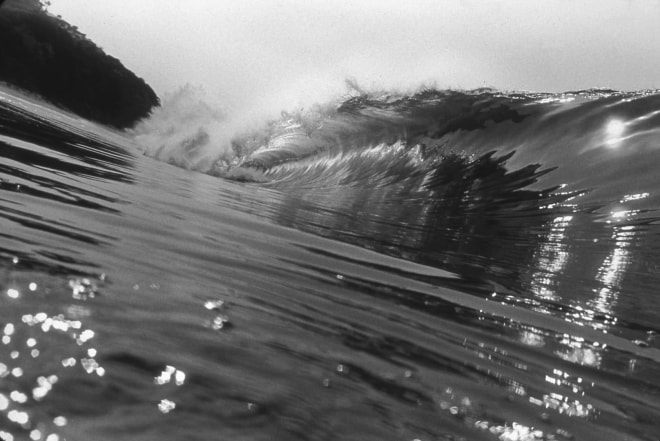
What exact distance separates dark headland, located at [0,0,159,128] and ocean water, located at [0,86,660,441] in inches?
549

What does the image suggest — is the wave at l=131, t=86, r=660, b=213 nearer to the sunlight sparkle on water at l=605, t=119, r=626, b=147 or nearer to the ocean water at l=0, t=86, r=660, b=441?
the sunlight sparkle on water at l=605, t=119, r=626, b=147

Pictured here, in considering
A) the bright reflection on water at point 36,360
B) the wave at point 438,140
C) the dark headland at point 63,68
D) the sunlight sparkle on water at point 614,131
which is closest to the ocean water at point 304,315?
the bright reflection on water at point 36,360

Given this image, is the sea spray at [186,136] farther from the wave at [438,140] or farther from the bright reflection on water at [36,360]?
the bright reflection on water at [36,360]

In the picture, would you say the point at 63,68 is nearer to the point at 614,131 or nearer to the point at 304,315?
the point at 614,131

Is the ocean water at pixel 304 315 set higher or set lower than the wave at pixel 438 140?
lower

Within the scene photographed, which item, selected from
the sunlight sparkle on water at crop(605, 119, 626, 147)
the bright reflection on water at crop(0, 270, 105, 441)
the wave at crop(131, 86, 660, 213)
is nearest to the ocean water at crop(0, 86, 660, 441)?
the bright reflection on water at crop(0, 270, 105, 441)

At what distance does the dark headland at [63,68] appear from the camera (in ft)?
67.0

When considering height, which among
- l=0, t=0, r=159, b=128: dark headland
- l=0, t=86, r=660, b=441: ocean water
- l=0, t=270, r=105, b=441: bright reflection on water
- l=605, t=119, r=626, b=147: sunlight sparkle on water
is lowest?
l=0, t=270, r=105, b=441: bright reflection on water

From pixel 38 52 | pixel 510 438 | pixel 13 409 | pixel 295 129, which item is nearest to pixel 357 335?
pixel 510 438

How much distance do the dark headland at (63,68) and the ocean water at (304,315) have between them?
13.9 m

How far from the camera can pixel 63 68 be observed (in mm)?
23000

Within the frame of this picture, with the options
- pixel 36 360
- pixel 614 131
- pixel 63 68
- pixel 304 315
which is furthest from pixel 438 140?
pixel 63 68

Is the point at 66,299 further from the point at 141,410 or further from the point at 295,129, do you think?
the point at 295,129

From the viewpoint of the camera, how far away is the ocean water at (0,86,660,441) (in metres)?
1.62
